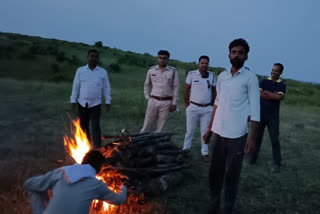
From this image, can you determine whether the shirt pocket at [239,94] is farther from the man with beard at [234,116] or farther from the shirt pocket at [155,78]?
the shirt pocket at [155,78]

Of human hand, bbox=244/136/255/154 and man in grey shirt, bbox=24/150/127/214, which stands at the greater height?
human hand, bbox=244/136/255/154

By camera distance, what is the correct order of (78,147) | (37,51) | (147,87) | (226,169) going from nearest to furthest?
1. (226,169)
2. (78,147)
3. (147,87)
4. (37,51)

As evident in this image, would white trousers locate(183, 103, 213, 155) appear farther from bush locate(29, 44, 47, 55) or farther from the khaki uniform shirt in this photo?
bush locate(29, 44, 47, 55)

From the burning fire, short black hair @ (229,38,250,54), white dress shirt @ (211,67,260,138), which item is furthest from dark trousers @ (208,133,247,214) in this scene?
the burning fire

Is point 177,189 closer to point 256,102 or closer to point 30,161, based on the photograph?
point 256,102

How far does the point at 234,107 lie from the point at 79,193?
220 centimetres

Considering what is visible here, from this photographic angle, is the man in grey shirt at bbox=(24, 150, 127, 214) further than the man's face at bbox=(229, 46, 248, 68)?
No

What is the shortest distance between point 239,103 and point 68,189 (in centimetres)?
232

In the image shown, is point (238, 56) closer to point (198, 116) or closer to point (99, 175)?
point (99, 175)

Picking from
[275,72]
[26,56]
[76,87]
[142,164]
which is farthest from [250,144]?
[26,56]

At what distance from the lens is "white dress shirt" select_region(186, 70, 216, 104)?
6.16 m

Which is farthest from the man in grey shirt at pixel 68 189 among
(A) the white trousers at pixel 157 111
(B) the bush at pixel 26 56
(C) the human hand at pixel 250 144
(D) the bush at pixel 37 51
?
(D) the bush at pixel 37 51

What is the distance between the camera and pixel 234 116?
3529 mm

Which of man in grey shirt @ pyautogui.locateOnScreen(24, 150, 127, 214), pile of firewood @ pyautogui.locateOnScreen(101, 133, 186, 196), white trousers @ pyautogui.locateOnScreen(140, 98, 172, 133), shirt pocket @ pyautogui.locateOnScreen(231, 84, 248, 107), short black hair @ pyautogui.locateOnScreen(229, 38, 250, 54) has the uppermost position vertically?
short black hair @ pyautogui.locateOnScreen(229, 38, 250, 54)
